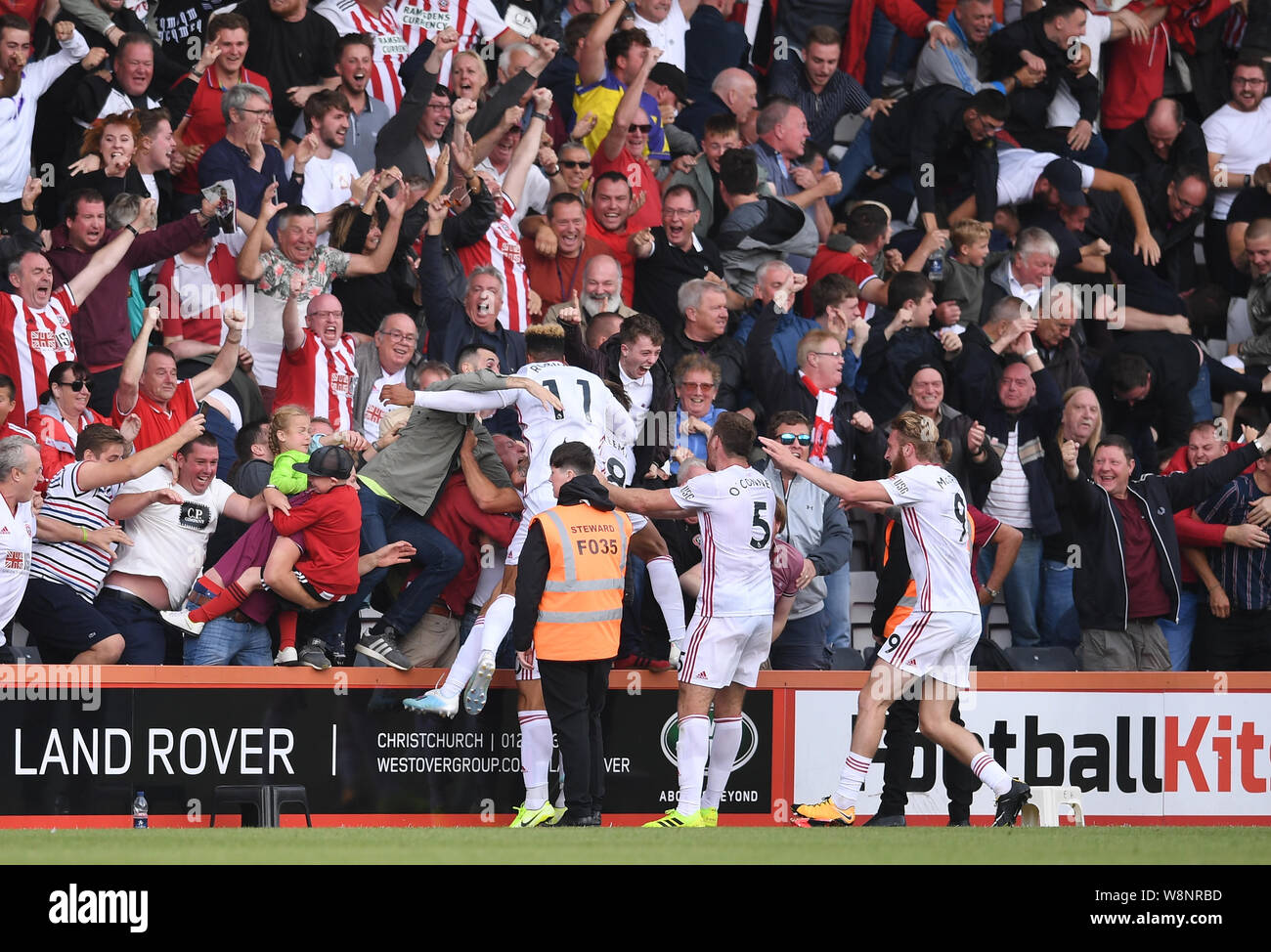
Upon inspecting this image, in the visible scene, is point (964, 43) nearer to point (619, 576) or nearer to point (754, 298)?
point (754, 298)

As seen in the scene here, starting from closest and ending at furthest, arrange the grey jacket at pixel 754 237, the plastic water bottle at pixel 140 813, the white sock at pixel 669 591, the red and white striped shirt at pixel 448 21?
the plastic water bottle at pixel 140 813
the white sock at pixel 669 591
the grey jacket at pixel 754 237
the red and white striped shirt at pixel 448 21

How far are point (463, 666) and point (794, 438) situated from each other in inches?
96.3

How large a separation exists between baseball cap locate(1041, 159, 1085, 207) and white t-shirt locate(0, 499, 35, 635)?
916 centimetres

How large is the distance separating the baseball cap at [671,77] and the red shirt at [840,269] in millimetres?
2049

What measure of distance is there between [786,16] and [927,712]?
28.1 ft

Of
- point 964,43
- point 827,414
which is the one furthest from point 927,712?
point 964,43

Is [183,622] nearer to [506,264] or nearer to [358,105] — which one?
[506,264]

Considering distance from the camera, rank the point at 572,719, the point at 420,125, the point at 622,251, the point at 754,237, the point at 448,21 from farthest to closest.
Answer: the point at 448,21 → the point at 754,237 → the point at 420,125 → the point at 622,251 → the point at 572,719

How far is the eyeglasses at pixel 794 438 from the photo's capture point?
36.1 ft

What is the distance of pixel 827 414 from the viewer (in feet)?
39.2

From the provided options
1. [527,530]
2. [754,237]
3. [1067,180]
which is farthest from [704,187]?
[527,530]

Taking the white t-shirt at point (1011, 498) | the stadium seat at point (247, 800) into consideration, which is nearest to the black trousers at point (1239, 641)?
the white t-shirt at point (1011, 498)

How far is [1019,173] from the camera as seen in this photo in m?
15.4

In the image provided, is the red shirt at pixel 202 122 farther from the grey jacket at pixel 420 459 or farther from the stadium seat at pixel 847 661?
the stadium seat at pixel 847 661
